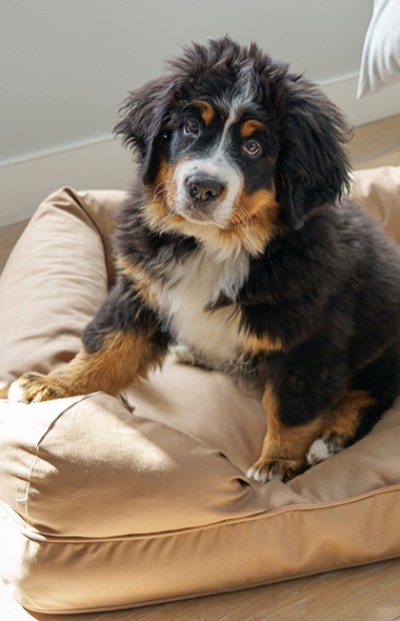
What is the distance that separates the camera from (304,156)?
221 centimetres

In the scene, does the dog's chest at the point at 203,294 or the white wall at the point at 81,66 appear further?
the white wall at the point at 81,66

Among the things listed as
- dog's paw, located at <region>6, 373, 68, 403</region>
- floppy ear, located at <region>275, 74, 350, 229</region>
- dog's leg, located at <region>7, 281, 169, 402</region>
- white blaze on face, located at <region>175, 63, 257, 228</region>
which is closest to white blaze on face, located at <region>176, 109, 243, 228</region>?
white blaze on face, located at <region>175, 63, 257, 228</region>

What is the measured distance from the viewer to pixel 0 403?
2492 mm

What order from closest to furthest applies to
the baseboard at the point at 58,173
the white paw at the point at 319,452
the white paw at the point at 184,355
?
the white paw at the point at 319,452
the white paw at the point at 184,355
the baseboard at the point at 58,173

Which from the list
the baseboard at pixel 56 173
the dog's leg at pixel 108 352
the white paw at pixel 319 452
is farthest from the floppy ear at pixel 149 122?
the baseboard at pixel 56 173

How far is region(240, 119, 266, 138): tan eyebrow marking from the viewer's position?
2168mm

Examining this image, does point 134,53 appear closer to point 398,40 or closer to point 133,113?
point 398,40

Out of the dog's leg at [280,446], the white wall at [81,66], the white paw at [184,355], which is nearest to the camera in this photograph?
Result: the dog's leg at [280,446]

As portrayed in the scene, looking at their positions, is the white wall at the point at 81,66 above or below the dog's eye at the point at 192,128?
below

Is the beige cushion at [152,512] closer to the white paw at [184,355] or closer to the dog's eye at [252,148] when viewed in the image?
the white paw at [184,355]

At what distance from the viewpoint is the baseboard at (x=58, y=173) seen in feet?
13.4

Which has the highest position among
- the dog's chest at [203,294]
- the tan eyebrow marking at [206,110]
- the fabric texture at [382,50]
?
the tan eyebrow marking at [206,110]

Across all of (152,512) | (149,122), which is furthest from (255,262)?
(152,512)

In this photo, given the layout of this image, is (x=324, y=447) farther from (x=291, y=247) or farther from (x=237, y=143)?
(x=237, y=143)
